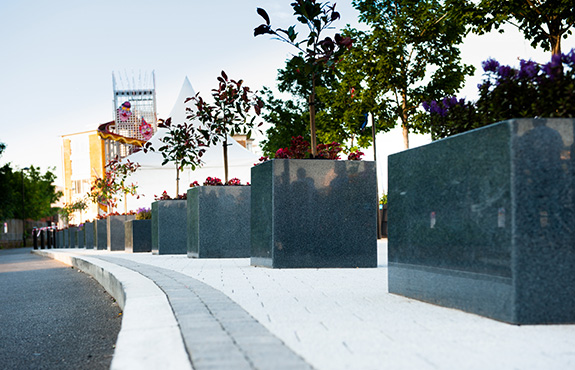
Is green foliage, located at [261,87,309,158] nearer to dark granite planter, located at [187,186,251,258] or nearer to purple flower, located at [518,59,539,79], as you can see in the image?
dark granite planter, located at [187,186,251,258]

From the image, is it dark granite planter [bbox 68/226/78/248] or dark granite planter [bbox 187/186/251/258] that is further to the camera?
dark granite planter [bbox 68/226/78/248]

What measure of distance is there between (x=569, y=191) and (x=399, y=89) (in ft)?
83.4

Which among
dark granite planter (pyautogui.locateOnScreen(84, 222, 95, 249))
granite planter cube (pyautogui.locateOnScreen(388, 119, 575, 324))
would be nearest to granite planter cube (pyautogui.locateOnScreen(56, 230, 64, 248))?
dark granite planter (pyautogui.locateOnScreen(84, 222, 95, 249))

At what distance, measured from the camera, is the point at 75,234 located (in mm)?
37875

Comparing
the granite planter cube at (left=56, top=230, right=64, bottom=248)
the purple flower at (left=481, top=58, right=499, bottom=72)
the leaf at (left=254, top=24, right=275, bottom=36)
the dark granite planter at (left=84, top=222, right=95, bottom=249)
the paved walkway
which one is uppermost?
the leaf at (left=254, top=24, right=275, bottom=36)

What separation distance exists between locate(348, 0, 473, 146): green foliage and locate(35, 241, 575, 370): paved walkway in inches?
893

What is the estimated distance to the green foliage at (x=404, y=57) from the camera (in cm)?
2664

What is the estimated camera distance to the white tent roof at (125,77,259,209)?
2961 cm

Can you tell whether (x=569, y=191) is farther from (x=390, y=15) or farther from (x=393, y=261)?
(x=390, y=15)

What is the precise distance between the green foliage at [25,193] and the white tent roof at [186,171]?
2520 cm

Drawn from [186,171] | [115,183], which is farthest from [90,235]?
[186,171]

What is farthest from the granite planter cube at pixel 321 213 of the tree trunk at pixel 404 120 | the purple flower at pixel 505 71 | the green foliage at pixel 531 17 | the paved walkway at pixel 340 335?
the tree trunk at pixel 404 120

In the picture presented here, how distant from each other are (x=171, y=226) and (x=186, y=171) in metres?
18.9

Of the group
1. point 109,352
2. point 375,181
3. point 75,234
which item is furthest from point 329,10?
point 75,234
